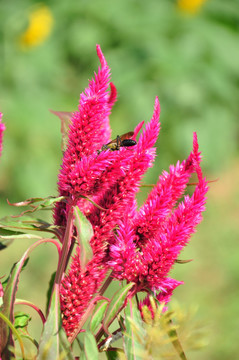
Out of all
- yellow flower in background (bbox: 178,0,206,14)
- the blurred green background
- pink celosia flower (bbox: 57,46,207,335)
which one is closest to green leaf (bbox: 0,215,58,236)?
pink celosia flower (bbox: 57,46,207,335)

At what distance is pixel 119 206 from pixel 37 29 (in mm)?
4627

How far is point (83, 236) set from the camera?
3.19 feet

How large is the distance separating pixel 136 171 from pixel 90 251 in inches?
6.9

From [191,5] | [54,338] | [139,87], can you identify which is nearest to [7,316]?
[54,338]

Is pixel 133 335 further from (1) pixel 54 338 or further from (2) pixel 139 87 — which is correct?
(2) pixel 139 87

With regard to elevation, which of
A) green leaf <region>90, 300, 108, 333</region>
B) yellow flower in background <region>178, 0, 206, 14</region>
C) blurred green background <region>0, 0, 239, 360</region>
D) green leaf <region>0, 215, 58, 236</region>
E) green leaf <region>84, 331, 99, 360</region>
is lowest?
green leaf <region>84, 331, 99, 360</region>

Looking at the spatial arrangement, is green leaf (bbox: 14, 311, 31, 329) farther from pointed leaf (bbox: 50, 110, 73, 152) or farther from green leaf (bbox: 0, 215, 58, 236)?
pointed leaf (bbox: 50, 110, 73, 152)

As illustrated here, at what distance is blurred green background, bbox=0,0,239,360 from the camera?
15.6 feet

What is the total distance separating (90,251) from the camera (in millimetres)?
958

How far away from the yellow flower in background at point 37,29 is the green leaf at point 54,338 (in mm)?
4671

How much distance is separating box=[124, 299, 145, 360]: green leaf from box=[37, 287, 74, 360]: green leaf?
0.10m

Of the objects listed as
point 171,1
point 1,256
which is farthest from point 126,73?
point 1,256

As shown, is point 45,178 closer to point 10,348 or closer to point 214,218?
point 214,218

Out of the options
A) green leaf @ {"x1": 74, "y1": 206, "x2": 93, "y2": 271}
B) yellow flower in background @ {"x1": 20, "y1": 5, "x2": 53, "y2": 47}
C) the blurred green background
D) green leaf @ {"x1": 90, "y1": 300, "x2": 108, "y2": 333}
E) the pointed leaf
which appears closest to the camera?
green leaf @ {"x1": 74, "y1": 206, "x2": 93, "y2": 271}
